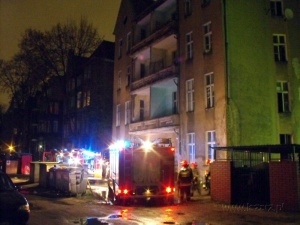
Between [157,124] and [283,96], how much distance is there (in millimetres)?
8686

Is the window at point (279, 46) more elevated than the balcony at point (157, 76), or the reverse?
the window at point (279, 46)

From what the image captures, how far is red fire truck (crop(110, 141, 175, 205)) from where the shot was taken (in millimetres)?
15133

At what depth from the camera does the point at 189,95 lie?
75.9ft

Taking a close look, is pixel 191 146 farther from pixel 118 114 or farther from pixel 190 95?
pixel 118 114

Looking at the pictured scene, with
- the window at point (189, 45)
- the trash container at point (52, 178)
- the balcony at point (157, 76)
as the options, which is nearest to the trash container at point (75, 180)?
the trash container at point (52, 178)

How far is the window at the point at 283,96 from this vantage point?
21.0 meters

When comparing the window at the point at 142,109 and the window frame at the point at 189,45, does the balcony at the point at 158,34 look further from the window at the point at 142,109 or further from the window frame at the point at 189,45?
the window at the point at 142,109

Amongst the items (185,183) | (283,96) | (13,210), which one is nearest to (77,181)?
(185,183)

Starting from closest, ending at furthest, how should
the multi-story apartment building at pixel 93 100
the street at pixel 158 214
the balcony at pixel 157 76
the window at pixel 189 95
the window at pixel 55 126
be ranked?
the street at pixel 158 214
the window at pixel 189 95
the balcony at pixel 157 76
the multi-story apartment building at pixel 93 100
the window at pixel 55 126

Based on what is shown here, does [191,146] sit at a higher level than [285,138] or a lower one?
lower

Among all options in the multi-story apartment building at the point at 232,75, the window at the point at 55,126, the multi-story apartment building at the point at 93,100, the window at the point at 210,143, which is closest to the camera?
the multi-story apartment building at the point at 232,75

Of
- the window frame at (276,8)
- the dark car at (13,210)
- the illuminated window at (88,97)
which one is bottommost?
the dark car at (13,210)

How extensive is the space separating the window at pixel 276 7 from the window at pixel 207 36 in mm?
3952

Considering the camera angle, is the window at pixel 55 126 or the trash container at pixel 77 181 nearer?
the trash container at pixel 77 181
